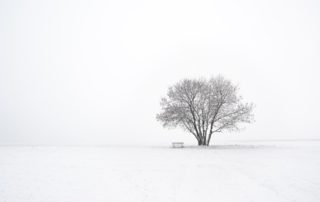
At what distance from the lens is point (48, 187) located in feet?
41.3

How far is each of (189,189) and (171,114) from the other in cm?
2768

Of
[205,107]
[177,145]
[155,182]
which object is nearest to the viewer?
[155,182]

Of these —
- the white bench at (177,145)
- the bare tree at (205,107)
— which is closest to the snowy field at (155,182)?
the white bench at (177,145)

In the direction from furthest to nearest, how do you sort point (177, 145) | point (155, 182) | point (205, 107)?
point (205, 107) < point (177, 145) < point (155, 182)

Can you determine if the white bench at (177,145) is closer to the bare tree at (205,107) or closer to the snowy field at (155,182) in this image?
the bare tree at (205,107)

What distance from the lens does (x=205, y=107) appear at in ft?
132

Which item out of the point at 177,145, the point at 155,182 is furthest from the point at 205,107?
the point at 155,182

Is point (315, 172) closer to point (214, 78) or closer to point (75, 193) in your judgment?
point (75, 193)

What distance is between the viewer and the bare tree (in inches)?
1559

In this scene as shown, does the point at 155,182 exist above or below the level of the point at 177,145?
below

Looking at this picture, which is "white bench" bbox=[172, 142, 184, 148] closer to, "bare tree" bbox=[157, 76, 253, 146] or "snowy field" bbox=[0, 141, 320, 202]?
"bare tree" bbox=[157, 76, 253, 146]

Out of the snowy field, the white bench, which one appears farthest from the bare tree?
the snowy field

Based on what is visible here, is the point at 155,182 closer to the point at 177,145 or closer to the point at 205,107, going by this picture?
the point at 177,145

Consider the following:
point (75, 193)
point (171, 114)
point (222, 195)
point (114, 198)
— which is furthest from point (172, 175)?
point (171, 114)
